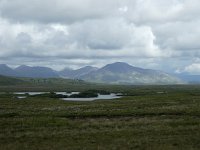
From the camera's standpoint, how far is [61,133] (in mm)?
36844

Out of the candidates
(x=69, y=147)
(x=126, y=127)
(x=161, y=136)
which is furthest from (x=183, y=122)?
(x=69, y=147)

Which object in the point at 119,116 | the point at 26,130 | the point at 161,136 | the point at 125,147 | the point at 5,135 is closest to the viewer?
the point at 125,147

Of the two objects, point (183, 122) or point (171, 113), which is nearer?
point (183, 122)

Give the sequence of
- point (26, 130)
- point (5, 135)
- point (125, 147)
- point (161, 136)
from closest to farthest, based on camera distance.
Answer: point (125, 147)
point (161, 136)
point (5, 135)
point (26, 130)

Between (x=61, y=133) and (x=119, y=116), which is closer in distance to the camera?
(x=61, y=133)

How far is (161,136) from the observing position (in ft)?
109

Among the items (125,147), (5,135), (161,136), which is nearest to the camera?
(125,147)

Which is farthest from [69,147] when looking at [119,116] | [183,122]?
[119,116]

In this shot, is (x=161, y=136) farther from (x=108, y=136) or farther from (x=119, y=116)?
(x=119, y=116)

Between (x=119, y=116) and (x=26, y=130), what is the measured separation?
52.7 ft

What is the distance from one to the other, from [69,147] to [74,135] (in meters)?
6.06

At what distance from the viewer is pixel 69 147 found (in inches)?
1152

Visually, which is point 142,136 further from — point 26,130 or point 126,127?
point 26,130

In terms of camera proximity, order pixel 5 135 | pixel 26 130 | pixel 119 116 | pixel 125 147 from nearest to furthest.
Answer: pixel 125 147
pixel 5 135
pixel 26 130
pixel 119 116
